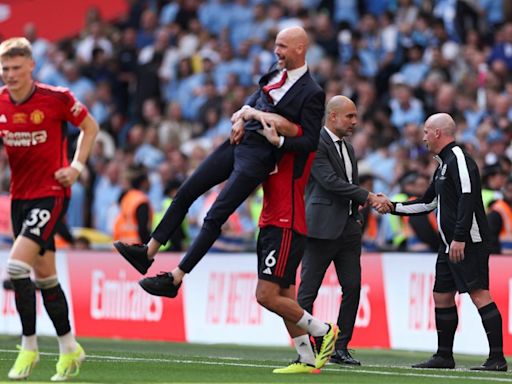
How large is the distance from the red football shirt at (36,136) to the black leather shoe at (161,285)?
1.04 m

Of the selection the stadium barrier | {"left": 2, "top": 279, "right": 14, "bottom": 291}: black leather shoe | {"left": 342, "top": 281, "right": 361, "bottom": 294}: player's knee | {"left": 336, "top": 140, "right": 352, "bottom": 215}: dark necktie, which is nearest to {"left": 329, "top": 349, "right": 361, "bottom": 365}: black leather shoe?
{"left": 342, "top": 281, "right": 361, "bottom": 294}: player's knee

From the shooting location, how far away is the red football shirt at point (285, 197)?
12.5 m

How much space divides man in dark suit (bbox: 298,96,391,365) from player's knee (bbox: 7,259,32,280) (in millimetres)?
3305

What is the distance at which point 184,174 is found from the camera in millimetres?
23359

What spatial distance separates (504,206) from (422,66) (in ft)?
22.8

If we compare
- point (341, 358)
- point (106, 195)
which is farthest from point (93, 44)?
point (341, 358)

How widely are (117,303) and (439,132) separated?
6.92 metres

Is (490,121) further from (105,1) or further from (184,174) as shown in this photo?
(105,1)

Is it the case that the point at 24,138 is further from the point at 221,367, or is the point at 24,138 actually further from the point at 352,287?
the point at 352,287

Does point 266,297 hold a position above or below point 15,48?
below

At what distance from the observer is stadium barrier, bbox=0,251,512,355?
17.4m

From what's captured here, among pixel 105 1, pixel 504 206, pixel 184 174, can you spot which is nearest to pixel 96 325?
pixel 184 174

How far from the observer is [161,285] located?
40.8 ft

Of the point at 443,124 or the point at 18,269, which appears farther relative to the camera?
the point at 443,124
